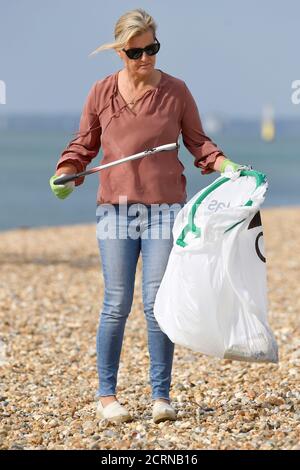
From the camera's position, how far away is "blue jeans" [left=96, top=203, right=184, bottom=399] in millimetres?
4359

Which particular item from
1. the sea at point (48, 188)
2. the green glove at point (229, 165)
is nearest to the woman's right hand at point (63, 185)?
the sea at point (48, 188)

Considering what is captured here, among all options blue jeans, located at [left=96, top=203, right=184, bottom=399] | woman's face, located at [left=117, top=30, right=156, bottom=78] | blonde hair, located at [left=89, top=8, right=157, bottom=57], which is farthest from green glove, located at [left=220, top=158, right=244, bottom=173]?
blonde hair, located at [left=89, top=8, right=157, bottom=57]

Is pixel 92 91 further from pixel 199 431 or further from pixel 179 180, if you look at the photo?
pixel 199 431

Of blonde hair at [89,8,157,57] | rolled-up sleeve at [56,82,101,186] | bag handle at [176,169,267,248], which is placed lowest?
bag handle at [176,169,267,248]

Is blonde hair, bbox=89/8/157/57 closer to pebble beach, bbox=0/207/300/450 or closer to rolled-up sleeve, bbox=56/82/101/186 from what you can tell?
rolled-up sleeve, bbox=56/82/101/186

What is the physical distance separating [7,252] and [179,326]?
8681 mm

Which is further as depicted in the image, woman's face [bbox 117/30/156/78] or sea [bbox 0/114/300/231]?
sea [bbox 0/114/300/231]

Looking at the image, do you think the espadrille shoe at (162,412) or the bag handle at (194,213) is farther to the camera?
the espadrille shoe at (162,412)

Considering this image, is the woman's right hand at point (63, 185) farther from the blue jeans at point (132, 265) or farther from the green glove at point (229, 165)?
the green glove at point (229, 165)

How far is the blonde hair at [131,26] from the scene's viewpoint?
13.9ft

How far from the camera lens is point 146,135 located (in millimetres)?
4332

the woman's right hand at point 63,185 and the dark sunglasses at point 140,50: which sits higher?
the dark sunglasses at point 140,50

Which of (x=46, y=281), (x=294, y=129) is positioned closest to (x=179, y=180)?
(x=46, y=281)

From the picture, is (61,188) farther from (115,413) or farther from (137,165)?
(115,413)
